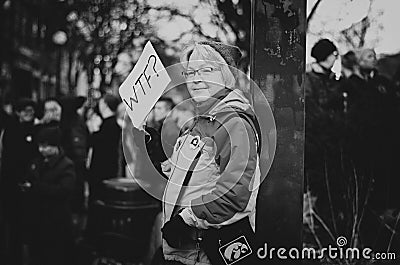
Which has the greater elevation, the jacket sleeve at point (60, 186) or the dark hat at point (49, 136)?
the dark hat at point (49, 136)

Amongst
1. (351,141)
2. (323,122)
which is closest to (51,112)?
(323,122)

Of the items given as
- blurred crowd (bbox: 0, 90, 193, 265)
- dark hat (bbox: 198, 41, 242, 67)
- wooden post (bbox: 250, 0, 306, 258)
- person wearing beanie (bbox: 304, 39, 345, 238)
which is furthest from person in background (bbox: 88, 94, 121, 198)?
person wearing beanie (bbox: 304, 39, 345, 238)

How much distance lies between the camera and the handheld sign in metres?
3.40

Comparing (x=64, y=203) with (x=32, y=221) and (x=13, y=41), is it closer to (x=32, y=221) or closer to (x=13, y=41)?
(x=32, y=221)

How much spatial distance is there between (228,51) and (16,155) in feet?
3.53

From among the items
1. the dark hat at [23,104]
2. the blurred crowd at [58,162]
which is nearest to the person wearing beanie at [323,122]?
the blurred crowd at [58,162]

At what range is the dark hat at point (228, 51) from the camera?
3.40 m

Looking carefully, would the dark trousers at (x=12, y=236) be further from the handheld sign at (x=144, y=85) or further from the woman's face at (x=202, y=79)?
the woman's face at (x=202, y=79)

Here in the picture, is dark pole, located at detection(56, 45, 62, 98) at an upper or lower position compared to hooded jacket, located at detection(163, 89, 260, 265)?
upper

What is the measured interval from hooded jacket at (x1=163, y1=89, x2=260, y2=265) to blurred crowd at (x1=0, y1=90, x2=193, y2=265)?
90mm

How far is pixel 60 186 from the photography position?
3.43 metres

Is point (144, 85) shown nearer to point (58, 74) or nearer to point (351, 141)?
point (58, 74)

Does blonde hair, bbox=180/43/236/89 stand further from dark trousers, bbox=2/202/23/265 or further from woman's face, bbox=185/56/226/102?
dark trousers, bbox=2/202/23/265

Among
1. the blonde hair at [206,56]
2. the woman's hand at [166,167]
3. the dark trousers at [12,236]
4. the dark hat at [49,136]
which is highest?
the blonde hair at [206,56]
